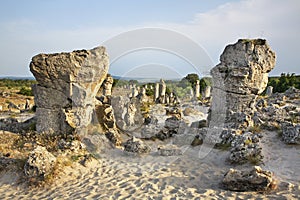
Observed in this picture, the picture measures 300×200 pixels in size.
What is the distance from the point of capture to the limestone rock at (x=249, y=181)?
507cm

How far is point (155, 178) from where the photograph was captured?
6.09 meters

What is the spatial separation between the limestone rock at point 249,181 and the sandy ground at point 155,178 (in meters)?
0.14

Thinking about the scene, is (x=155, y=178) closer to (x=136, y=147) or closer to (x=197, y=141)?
(x=136, y=147)

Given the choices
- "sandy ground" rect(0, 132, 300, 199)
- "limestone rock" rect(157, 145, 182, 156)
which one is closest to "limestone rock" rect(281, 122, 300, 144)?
"sandy ground" rect(0, 132, 300, 199)

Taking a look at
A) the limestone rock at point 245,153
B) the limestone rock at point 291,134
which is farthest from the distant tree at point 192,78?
the limestone rock at point 245,153

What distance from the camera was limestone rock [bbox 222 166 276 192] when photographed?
5.07 meters

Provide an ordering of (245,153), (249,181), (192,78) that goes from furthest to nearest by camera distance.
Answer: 1. (192,78)
2. (245,153)
3. (249,181)

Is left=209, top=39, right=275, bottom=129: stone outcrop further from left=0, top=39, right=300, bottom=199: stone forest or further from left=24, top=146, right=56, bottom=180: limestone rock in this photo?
left=24, top=146, right=56, bottom=180: limestone rock

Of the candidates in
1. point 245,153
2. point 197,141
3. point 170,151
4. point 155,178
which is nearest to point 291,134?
point 245,153

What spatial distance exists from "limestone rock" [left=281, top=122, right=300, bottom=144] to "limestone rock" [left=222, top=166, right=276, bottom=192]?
2.62m

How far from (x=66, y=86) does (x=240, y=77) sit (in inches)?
265

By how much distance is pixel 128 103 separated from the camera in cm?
1180

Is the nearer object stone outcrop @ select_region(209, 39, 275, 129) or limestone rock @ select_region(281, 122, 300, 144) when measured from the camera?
limestone rock @ select_region(281, 122, 300, 144)

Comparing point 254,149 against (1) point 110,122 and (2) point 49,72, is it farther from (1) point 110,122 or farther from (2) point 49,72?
(2) point 49,72
